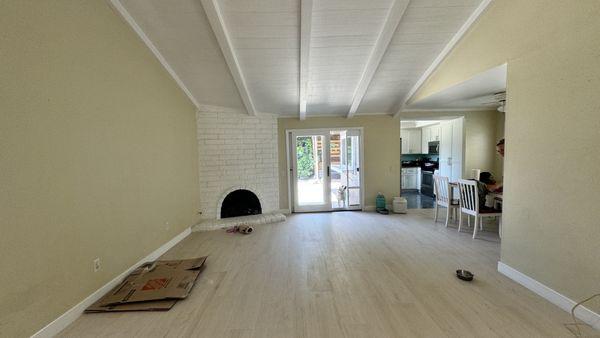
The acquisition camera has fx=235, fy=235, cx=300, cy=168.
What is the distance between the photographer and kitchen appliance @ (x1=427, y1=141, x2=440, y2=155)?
6764 mm

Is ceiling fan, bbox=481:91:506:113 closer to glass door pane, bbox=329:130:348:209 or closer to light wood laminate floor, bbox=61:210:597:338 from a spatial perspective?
light wood laminate floor, bbox=61:210:597:338

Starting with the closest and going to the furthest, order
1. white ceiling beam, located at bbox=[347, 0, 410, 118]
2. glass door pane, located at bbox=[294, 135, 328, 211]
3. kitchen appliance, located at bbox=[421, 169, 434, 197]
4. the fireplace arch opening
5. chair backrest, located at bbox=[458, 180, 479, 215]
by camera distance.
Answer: white ceiling beam, located at bbox=[347, 0, 410, 118]
chair backrest, located at bbox=[458, 180, 479, 215]
the fireplace arch opening
glass door pane, located at bbox=[294, 135, 328, 211]
kitchen appliance, located at bbox=[421, 169, 434, 197]

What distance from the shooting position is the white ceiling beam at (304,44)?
2.60 meters

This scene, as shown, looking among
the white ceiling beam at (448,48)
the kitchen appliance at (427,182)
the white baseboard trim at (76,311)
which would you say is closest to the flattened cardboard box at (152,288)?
the white baseboard trim at (76,311)

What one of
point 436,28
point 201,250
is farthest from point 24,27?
point 436,28

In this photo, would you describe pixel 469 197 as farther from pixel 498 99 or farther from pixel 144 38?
pixel 144 38

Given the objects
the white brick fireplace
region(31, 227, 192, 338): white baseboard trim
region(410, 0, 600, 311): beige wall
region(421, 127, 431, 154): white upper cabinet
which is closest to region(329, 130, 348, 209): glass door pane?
the white brick fireplace

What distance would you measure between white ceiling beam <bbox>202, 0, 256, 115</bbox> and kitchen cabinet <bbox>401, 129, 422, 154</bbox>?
561 cm

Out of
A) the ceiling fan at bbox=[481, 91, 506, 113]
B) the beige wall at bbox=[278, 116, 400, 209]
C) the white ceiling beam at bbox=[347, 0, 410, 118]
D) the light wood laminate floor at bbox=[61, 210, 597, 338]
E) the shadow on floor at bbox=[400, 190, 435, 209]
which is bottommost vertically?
the light wood laminate floor at bbox=[61, 210, 597, 338]

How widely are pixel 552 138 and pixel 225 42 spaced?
11.5 feet

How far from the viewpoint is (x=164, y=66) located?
344 cm

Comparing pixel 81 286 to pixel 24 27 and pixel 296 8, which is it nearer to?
pixel 24 27

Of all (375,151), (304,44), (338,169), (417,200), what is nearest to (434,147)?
(417,200)

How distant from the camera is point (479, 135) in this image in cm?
534
